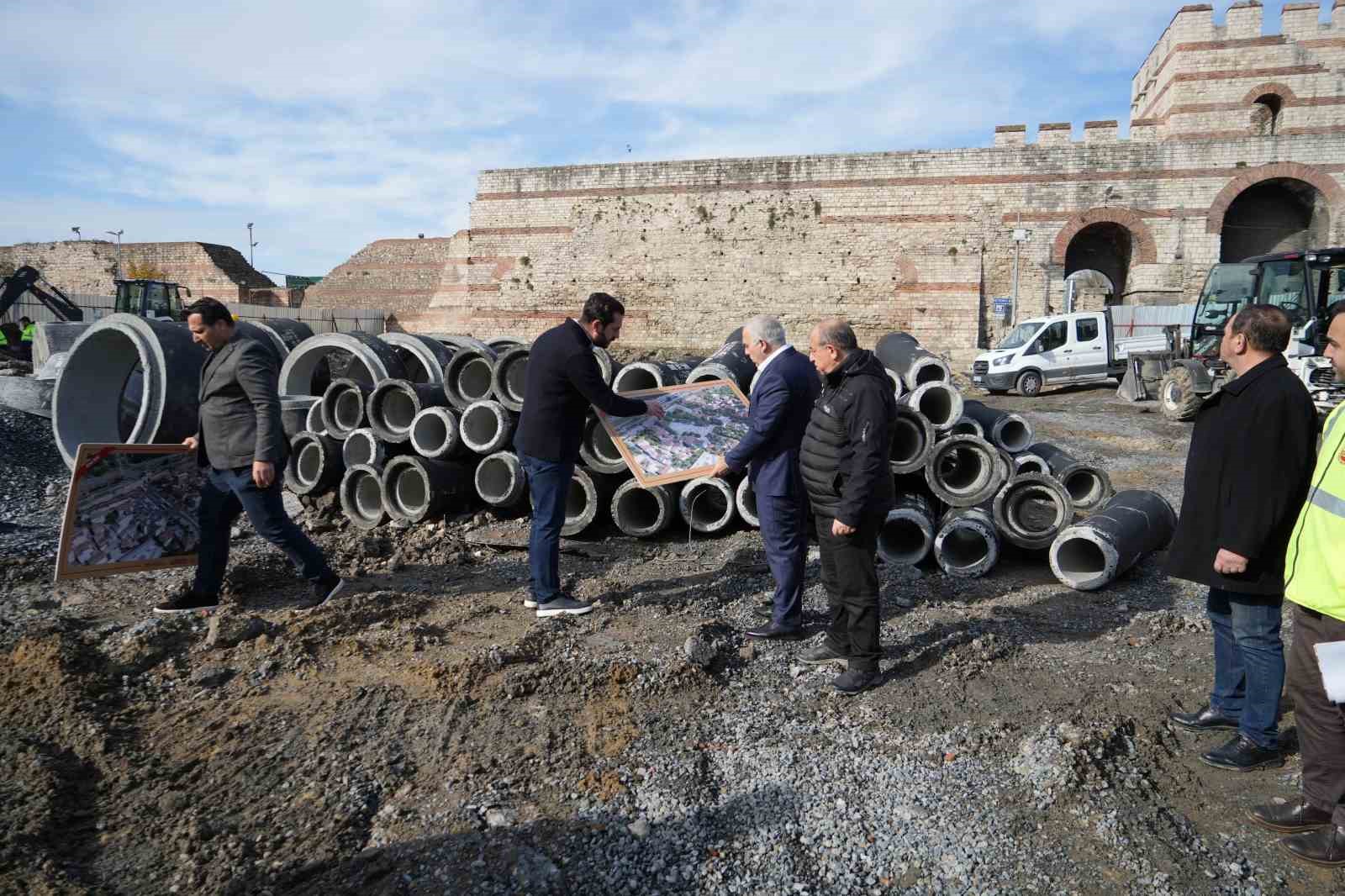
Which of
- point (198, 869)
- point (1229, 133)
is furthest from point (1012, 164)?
point (198, 869)

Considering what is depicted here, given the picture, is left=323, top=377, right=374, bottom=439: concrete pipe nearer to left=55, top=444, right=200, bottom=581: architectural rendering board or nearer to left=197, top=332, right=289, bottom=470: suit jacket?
left=55, top=444, right=200, bottom=581: architectural rendering board

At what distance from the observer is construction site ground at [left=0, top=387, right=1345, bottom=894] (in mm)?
2439

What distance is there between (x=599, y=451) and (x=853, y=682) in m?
2.91

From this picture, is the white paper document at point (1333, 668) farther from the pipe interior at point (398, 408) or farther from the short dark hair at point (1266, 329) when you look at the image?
the pipe interior at point (398, 408)

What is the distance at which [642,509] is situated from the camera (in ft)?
19.9

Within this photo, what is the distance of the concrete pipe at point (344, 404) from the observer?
692 cm

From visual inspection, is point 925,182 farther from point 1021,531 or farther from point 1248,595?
point 1248,595

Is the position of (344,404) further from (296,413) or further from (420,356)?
(420,356)

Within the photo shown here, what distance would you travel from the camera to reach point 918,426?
5824 millimetres

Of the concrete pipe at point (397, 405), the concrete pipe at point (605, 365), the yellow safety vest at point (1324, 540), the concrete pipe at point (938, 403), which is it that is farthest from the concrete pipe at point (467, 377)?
the yellow safety vest at point (1324, 540)

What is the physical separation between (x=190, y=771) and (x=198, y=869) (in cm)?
67

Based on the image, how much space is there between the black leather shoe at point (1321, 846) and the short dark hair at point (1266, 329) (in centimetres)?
170

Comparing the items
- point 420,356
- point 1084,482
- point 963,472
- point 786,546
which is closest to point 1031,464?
point 1084,482

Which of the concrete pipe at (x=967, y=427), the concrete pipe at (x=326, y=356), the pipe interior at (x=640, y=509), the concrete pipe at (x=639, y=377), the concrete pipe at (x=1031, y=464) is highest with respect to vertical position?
the concrete pipe at (x=326, y=356)
